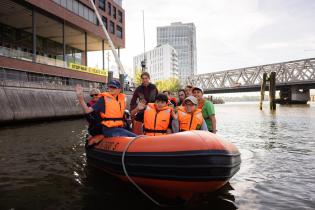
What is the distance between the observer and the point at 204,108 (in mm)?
7375

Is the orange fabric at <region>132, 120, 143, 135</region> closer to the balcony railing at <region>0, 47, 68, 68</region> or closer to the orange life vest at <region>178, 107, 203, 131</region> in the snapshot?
the orange life vest at <region>178, 107, 203, 131</region>

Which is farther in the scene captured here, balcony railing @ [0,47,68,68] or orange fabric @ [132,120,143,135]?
balcony railing @ [0,47,68,68]

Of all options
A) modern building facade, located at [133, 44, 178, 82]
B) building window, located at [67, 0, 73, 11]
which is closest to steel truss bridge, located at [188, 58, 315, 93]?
building window, located at [67, 0, 73, 11]

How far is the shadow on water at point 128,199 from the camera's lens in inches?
196

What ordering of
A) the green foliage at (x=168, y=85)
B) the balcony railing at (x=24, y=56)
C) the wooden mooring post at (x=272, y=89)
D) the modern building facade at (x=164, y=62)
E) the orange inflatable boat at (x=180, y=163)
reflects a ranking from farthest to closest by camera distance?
the modern building facade at (x=164, y=62) → the green foliage at (x=168, y=85) → the wooden mooring post at (x=272, y=89) → the balcony railing at (x=24, y=56) → the orange inflatable boat at (x=180, y=163)

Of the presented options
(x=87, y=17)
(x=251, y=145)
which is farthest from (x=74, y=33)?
(x=251, y=145)

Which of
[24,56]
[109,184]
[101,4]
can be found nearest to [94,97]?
[109,184]

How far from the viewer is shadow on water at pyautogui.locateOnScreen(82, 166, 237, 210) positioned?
4.99 meters

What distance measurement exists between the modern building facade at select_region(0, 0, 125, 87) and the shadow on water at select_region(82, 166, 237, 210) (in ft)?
56.9

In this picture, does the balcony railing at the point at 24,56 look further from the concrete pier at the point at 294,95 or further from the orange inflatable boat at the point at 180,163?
the concrete pier at the point at 294,95

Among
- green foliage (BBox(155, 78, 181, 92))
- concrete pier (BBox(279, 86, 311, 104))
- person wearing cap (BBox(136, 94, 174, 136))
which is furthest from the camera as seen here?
green foliage (BBox(155, 78, 181, 92))

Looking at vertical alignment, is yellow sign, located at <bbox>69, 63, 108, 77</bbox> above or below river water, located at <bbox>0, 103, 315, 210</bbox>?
above

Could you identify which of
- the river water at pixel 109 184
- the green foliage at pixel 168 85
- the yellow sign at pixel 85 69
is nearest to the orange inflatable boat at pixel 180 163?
the river water at pixel 109 184

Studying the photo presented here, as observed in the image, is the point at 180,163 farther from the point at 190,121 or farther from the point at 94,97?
the point at 94,97
